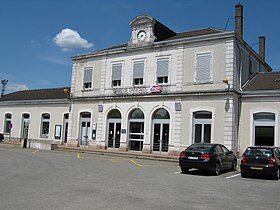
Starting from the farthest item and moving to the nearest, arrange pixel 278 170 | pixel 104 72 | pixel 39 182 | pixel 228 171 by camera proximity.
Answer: pixel 104 72 → pixel 228 171 → pixel 278 170 → pixel 39 182

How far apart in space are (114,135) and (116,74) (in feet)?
16.8

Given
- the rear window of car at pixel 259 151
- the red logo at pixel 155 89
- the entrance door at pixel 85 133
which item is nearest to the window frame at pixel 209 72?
the red logo at pixel 155 89

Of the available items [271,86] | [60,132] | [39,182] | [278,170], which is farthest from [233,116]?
[60,132]

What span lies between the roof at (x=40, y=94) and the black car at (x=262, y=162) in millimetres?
22687

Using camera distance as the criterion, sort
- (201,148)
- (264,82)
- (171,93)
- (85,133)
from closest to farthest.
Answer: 1. (201,148)
2. (264,82)
3. (171,93)
4. (85,133)

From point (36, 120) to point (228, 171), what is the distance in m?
23.8

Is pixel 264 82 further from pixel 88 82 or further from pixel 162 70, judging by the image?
pixel 88 82

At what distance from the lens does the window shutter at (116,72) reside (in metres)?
27.3

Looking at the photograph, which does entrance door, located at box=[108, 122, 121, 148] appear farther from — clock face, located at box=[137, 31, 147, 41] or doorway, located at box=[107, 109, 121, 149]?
clock face, located at box=[137, 31, 147, 41]

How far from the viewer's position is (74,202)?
308 inches

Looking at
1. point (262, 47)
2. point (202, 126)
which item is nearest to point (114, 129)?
point (202, 126)

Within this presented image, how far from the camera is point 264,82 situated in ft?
76.7

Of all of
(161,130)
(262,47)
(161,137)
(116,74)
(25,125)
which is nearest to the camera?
(161,137)

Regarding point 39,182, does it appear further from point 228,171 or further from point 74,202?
point 228,171
